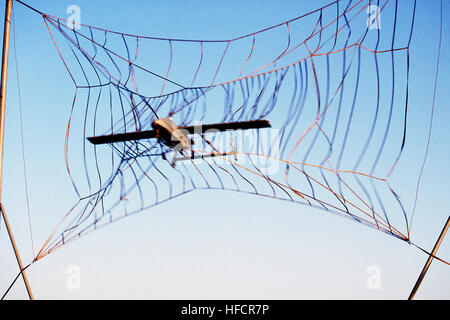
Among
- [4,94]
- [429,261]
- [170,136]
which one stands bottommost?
[429,261]

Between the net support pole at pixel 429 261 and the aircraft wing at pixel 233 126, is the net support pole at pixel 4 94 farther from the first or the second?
the net support pole at pixel 429 261

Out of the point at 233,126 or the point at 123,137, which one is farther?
the point at 123,137

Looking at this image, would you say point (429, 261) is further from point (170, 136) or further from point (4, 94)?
point (4, 94)

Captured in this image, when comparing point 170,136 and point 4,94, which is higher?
point 4,94

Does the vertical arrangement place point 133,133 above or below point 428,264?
above

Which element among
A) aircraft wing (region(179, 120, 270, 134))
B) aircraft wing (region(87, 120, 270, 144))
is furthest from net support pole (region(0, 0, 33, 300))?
aircraft wing (region(179, 120, 270, 134))

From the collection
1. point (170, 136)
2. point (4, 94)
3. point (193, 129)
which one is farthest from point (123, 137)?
point (4, 94)

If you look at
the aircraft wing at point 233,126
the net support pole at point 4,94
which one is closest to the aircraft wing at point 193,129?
the aircraft wing at point 233,126

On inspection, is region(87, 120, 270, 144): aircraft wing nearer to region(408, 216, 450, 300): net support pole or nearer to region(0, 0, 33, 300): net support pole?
region(0, 0, 33, 300): net support pole
